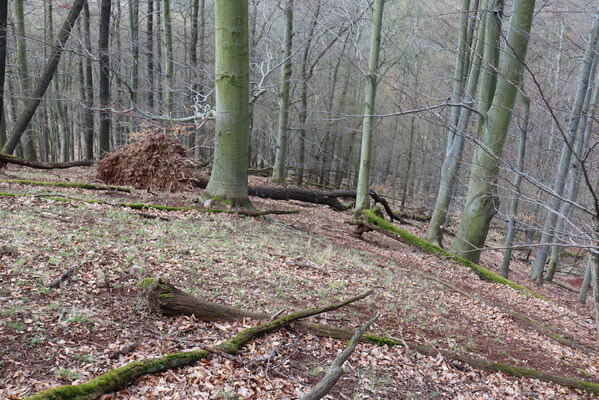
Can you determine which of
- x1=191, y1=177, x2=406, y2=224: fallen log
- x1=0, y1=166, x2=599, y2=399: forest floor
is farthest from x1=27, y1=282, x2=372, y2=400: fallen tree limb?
x1=191, y1=177, x2=406, y2=224: fallen log

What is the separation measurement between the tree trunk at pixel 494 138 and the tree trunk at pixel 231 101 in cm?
492

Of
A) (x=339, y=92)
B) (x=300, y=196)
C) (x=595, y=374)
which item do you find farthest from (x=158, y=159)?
(x=339, y=92)

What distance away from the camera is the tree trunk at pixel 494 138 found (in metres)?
8.77

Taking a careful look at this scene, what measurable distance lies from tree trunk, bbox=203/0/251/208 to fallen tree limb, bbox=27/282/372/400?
15.3ft

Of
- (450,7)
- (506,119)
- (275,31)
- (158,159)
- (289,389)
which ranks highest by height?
(275,31)

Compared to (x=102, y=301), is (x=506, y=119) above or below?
above

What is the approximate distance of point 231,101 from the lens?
8133 millimetres

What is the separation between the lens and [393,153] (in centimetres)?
3111

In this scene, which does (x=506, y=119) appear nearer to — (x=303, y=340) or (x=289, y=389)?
(x=303, y=340)

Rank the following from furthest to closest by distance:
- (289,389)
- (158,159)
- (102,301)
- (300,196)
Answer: (300,196) < (158,159) < (102,301) < (289,389)

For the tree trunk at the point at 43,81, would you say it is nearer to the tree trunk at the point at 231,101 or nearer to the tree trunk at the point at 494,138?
the tree trunk at the point at 231,101

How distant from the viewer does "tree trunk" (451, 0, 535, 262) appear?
8766 millimetres

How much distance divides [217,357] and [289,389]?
675 millimetres

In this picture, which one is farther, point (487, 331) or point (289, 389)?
point (487, 331)
